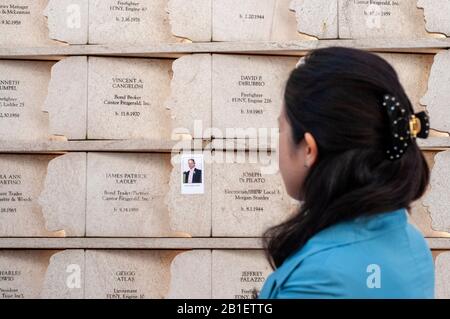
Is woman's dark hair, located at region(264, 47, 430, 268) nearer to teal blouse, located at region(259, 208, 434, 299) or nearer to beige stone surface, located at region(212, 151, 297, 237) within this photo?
teal blouse, located at region(259, 208, 434, 299)

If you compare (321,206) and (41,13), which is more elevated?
(41,13)

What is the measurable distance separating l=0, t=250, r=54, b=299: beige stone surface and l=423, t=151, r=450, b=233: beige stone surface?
3.63ft

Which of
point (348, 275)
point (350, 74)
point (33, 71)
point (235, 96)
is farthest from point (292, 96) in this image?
point (33, 71)

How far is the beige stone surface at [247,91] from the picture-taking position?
229 cm

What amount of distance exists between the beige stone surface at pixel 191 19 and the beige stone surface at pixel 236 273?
0.63m

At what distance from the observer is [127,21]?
7.69ft

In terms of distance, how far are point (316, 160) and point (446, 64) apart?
1382 mm

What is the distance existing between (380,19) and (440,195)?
534 mm

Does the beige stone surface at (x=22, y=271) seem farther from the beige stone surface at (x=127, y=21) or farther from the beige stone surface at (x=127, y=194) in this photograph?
the beige stone surface at (x=127, y=21)

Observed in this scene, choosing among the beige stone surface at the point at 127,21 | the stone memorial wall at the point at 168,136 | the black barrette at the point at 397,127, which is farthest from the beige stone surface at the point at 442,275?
the black barrette at the point at 397,127

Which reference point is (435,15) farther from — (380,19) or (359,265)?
(359,265)

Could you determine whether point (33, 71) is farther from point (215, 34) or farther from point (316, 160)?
point (316, 160)

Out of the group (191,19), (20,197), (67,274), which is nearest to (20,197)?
(20,197)
